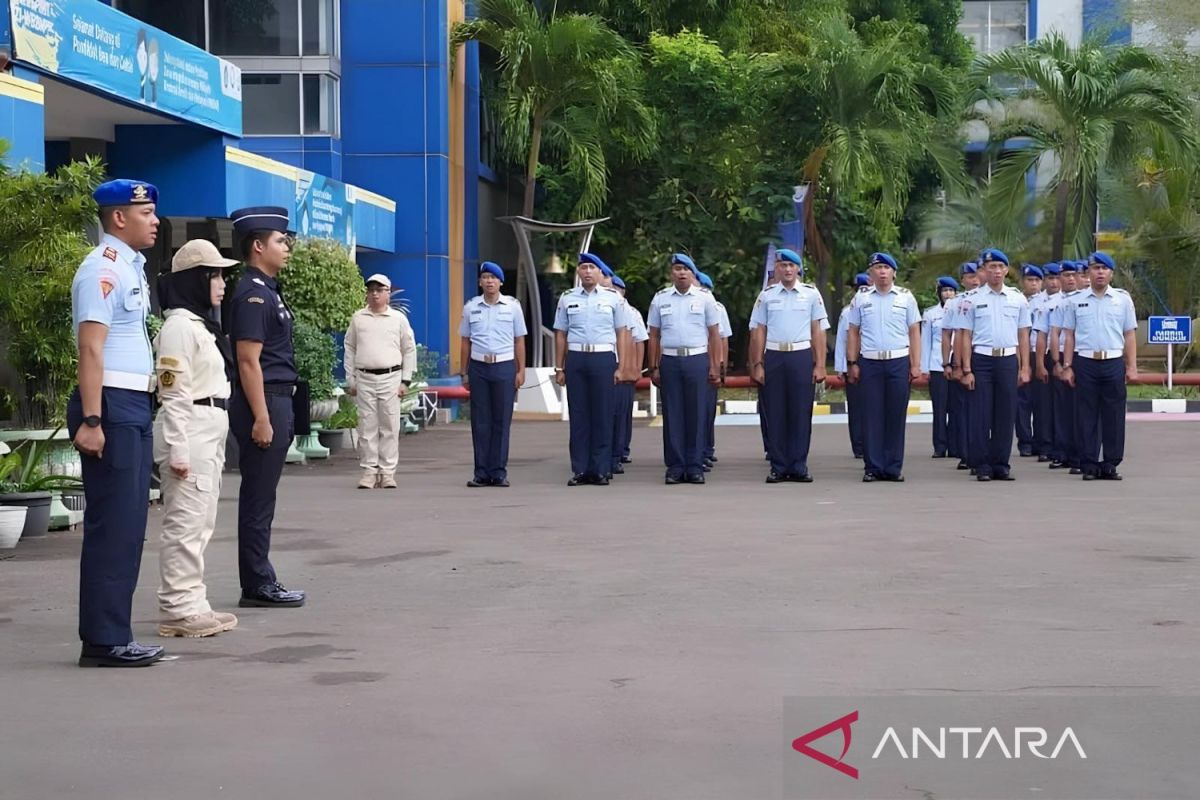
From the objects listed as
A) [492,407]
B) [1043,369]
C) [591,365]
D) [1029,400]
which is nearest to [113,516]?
[492,407]

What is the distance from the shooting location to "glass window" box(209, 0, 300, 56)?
1105 inches

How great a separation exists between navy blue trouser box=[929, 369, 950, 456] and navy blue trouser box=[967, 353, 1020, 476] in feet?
7.80

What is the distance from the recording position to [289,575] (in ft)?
32.8

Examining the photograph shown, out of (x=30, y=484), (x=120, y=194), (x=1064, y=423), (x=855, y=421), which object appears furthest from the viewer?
(x=855, y=421)

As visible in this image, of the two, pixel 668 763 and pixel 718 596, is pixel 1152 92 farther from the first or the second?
pixel 668 763

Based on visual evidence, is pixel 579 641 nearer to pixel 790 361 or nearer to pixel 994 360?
pixel 790 361

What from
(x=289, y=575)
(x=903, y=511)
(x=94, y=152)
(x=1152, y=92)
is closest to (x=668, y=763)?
(x=289, y=575)

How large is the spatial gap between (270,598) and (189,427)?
127cm

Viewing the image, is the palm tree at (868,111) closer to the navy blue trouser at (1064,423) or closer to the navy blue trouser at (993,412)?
the navy blue trouser at (1064,423)

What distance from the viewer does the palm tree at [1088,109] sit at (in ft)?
93.2

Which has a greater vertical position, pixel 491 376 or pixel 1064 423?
pixel 491 376

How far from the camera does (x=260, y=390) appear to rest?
28.0ft

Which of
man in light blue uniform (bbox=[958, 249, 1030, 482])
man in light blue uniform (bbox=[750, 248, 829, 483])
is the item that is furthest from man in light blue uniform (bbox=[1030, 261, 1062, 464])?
man in light blue uniform (bbox=[750, 248, 829, 483])

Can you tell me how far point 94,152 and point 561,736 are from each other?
16.2 meters
